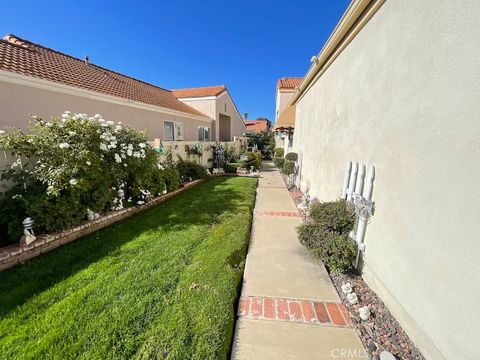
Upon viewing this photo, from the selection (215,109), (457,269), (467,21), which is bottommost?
(457,269)

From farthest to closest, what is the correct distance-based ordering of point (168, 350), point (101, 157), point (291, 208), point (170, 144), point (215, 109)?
point (215, 109)
point (170, 144)
point (291, 208)
point (101, 157)
point (168, 350)

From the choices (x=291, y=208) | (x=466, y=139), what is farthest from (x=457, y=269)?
(x=291, y=208)

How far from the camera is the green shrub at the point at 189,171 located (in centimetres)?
1198

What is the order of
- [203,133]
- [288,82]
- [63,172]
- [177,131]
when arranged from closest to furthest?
[63,172], [177,131], [203,133], [288,82]

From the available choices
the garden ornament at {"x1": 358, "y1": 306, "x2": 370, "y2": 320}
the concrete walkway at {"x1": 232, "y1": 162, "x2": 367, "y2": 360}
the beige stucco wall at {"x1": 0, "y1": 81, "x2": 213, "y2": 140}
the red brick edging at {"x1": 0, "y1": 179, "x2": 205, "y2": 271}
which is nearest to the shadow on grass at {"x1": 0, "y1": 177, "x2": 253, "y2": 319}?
the red brick edging at {"x1": 0, "y1": 179, "x2": 205, "y2": 271}

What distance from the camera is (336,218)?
4457 millimetres

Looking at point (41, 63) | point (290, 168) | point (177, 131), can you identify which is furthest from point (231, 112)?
point (41, 63)

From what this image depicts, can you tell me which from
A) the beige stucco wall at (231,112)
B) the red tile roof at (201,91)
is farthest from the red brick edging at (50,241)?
the beige stucco wall at (231,112)

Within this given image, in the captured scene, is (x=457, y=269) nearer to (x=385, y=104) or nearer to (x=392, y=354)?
(x=392, y=354)

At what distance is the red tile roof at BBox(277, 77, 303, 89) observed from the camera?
26.0 metres

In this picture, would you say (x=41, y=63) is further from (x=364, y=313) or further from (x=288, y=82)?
(x=288, y=82)

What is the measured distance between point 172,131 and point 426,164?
51.9 feet

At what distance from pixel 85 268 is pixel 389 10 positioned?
7180mm

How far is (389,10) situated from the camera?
3.59 meters
